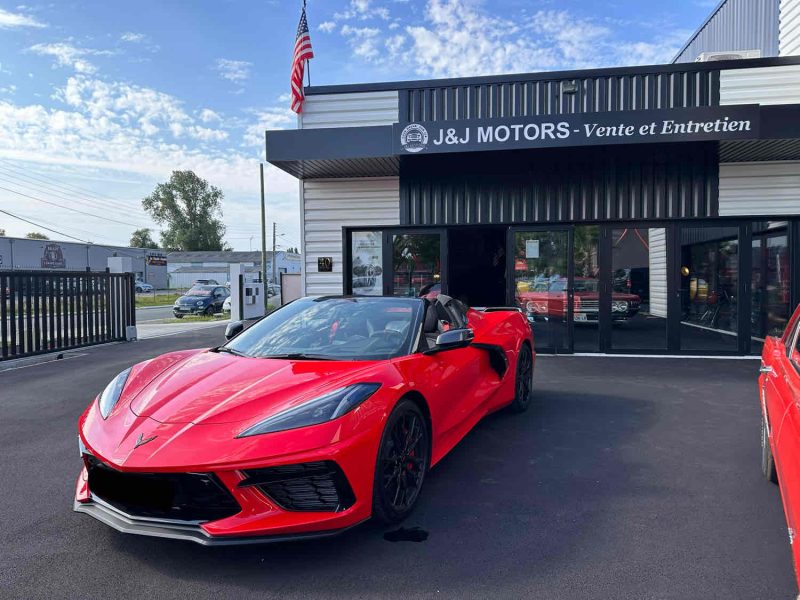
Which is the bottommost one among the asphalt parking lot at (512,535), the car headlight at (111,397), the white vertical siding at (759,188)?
the asphalt parking lot at (512,535)

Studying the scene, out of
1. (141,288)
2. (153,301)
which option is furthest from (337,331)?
(141,288)

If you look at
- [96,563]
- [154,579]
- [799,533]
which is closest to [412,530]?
[154,579]

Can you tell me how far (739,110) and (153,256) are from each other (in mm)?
68770

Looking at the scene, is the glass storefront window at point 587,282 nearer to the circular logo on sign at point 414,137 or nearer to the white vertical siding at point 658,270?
the white vertical siding at point 658,270

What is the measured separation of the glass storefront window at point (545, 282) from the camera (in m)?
9.70

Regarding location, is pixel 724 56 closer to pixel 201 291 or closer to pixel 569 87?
pixel 569 87

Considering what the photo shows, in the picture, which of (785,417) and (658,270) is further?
(658,270)

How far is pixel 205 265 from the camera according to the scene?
263 ft

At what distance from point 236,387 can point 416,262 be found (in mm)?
7375

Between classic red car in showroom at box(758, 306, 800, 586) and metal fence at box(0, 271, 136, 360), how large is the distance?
1014 centimetres

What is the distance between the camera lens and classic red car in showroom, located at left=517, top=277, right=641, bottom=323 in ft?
31.7

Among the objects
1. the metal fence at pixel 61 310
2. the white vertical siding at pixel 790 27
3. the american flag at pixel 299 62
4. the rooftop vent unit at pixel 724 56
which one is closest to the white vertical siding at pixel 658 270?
the rooftop vent unit at pixel 724 56

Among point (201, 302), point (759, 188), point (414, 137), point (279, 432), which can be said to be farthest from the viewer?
point (201, 302)

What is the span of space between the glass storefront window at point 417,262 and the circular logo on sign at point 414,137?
216 centimetres
